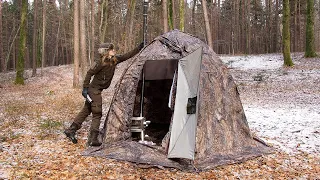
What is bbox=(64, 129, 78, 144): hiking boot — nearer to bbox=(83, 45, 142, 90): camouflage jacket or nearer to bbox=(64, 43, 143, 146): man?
bbox=(64, 43, 143, 146): man

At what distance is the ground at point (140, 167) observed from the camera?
460 centimetres

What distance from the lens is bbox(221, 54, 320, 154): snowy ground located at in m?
6.53

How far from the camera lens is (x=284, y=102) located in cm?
1007

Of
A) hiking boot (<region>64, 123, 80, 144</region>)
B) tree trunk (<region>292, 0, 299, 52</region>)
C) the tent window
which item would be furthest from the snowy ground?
tree trunk (<region>292, 0, 299, 52</region>)

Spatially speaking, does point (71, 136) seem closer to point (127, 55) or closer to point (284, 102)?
point (127, 55)

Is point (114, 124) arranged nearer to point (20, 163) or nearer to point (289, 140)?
point (20, 163)

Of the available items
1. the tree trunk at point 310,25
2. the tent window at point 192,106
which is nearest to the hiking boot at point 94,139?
the tent window at point 192,106

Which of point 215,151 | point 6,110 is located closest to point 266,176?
point 215,151

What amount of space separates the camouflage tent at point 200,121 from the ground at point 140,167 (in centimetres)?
24

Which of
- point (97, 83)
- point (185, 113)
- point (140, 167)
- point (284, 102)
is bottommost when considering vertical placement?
point (140, 167)

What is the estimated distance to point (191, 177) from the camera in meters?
4.47

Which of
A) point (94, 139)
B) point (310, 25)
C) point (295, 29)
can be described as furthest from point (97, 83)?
point (295, 29)

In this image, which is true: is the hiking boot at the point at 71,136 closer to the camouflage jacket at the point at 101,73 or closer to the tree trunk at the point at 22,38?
the camouflage jacket at the point at 101,73

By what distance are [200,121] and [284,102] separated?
6.22 m
